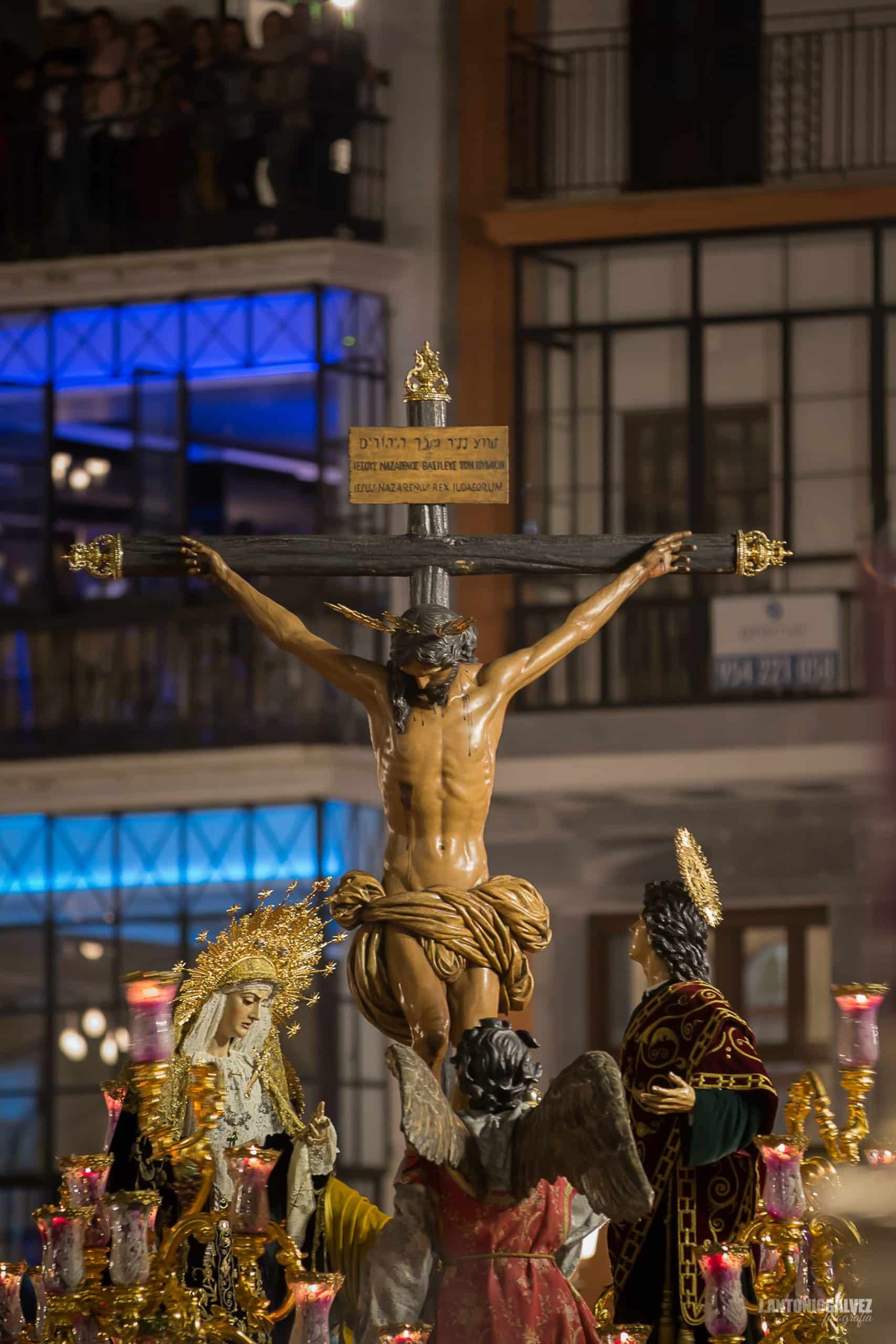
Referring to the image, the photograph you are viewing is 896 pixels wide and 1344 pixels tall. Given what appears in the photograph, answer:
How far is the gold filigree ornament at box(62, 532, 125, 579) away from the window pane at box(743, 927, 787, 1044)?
28.0ft

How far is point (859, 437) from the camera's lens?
56.5 ft

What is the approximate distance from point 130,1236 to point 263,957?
78.7 inches

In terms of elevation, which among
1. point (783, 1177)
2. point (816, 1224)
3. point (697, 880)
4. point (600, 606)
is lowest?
point (816, 1224)

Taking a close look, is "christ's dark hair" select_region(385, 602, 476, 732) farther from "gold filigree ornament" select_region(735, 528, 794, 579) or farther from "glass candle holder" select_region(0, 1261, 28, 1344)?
"glass candle holder" select_region(0, 1261, 28, 1344)

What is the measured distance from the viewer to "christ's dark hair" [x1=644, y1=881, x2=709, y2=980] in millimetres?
8414

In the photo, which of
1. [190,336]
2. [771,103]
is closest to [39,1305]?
[190,336]

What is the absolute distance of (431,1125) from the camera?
254 inches

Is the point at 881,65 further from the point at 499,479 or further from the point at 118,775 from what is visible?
the point at 499,479

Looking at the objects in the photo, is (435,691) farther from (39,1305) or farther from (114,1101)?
(39,1305)

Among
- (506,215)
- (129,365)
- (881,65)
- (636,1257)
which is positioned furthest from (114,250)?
(636,1257)

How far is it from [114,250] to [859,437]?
15.4 feet

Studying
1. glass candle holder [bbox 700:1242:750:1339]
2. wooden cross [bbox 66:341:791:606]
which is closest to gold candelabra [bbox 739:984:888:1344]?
glass candle holder [bbox 700:1242:750:1339]

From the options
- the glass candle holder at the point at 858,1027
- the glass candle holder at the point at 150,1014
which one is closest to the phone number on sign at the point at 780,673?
the glass candle holder at the point at 858,1027

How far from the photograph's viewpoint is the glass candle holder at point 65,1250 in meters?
7.23
